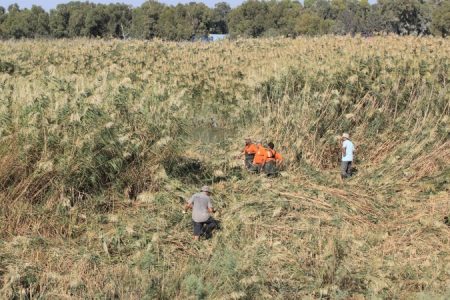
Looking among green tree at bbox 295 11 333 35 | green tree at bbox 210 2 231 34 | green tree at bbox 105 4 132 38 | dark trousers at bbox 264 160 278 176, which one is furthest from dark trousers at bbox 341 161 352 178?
green tree at bbox 210 2 231 34

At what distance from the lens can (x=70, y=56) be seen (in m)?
23.5

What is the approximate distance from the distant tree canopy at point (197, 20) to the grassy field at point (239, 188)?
6392cm

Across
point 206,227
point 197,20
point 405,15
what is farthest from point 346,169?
point 197,20

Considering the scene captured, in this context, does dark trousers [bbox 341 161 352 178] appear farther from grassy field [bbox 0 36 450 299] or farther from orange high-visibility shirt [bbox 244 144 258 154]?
orange high-visibility shirt [bbox 244 144 258 154]

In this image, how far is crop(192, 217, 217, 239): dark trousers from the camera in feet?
27.8

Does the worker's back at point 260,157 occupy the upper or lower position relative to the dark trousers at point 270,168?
upper

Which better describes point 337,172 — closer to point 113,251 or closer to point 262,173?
point 262,173

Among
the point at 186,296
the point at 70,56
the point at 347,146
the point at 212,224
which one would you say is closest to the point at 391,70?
the point at 347,146

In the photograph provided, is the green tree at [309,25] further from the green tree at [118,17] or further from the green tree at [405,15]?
the green tree at [118,17]

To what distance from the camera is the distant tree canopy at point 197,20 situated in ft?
276

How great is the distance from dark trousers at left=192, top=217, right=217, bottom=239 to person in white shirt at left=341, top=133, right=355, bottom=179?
13.1 feet

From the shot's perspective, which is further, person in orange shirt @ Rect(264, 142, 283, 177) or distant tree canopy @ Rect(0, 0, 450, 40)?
distant tree canopy @ Rect(0, 0, 450, 40)

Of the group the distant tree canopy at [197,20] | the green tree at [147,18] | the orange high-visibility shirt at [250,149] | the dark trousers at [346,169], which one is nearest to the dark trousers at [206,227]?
the orange high-visibility shirt at [250,149]

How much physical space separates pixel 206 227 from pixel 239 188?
1.82m
